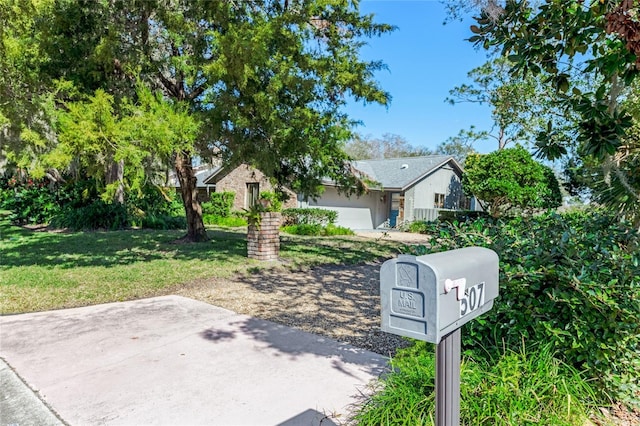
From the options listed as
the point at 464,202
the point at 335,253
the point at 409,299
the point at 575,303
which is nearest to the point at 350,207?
the point at 464,202

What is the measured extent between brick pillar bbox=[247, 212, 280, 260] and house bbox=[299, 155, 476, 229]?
12.0m

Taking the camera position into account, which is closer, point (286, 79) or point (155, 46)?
point (286, 79)

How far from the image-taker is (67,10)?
23.5 ft

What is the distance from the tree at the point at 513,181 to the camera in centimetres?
1702

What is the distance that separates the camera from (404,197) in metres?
23.2

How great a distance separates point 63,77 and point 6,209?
53.2 feet

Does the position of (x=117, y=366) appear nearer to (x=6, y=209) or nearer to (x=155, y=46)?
(x=155, y=46)

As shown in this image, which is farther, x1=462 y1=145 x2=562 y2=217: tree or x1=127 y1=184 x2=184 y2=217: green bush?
A: x1=127 y1=184 x2=184 y2=217: green bush

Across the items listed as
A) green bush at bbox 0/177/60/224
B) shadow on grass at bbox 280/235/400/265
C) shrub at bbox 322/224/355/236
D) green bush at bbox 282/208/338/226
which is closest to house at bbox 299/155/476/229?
green bush at bbox 282/208/338/226

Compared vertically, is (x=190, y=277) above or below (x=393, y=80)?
below

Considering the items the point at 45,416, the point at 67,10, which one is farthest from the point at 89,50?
the point at 45,416

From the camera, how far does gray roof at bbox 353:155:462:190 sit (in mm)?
23203

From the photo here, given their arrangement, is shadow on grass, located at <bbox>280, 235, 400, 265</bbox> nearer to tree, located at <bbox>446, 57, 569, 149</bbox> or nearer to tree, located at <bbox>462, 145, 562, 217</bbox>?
tree, located at <bbox>446, 57, 569, 149</bbox>

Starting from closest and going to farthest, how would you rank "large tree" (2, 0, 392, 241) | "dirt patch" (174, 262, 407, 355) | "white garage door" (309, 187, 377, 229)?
"dirt patch" (174, 262, 407, 355)
"large tree" (2, 0, 392, 241)
"white garage door" (309, 187, 377, 229)
